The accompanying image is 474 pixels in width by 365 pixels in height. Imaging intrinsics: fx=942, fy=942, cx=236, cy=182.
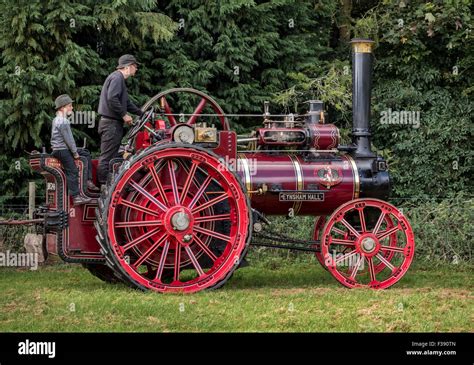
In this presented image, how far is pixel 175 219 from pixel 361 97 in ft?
9.43

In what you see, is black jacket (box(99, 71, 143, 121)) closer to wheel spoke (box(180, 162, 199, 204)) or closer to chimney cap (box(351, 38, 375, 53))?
wheel spoke (box(180, 162, 199, 204))

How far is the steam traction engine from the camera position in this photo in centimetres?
1047

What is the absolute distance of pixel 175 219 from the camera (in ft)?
34.3

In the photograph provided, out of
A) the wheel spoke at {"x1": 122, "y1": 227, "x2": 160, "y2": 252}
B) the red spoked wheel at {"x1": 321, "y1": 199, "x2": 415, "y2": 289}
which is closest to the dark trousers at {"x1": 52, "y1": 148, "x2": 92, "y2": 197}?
the wheel spoke at {"x1": 122, "y1": 227, "x2": 160, "y2": 252}

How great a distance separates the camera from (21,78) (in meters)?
14.4

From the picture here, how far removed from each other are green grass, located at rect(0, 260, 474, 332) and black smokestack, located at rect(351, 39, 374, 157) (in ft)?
5.81

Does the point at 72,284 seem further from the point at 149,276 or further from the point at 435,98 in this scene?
the point at 435,98

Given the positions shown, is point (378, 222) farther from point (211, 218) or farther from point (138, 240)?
point (138, 240)

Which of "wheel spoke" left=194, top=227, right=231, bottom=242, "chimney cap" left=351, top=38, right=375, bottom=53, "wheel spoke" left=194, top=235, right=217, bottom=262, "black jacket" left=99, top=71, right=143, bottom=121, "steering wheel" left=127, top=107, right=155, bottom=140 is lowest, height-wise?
"wheel spoke" left=194, top=235, right=217, bottom=262

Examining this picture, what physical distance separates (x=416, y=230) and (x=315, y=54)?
5.22 metres

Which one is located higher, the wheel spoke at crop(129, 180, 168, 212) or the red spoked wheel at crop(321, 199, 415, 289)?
the wheel spoke at crop(129, 180, 168, 212)

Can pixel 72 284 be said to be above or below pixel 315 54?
below
